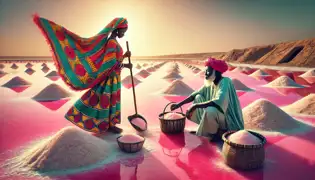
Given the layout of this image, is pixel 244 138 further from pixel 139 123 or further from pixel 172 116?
pixel 139 123

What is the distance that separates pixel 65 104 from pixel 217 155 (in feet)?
13.4

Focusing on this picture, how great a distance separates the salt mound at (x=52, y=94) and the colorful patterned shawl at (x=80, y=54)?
12.1ft

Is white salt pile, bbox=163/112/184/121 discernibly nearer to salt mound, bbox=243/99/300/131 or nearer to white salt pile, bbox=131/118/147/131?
white salt pile, bbox=131/118/147/131

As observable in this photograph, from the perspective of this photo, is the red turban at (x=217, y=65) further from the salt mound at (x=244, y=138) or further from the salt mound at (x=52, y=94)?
the salt mound at (x=52, y=94)

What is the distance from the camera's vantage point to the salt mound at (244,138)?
7.68 feet

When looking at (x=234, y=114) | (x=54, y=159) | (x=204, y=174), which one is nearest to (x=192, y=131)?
(x=234, y=114)

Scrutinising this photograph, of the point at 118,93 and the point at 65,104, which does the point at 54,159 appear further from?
the point at 65,104

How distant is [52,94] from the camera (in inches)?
260

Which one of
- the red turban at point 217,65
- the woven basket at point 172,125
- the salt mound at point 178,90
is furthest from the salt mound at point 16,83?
the red turban at point 217,65

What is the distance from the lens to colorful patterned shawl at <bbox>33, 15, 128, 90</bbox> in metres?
2.89

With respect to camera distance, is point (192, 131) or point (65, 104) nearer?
point (192, 131)

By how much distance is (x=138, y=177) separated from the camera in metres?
2.29

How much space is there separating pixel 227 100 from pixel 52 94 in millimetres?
5028

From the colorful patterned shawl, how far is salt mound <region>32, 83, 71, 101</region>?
3676 millimetres
